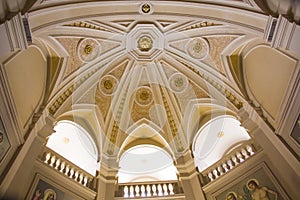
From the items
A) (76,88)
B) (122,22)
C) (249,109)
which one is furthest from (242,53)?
(76,88)

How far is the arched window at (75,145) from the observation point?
10672 mm

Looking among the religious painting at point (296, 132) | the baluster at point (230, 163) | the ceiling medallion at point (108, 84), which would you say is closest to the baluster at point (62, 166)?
the ceiling medallion at point (108, 84)

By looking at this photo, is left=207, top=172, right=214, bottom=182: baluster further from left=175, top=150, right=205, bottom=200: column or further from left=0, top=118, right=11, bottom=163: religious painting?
left=0, top=118, right=11, bottom=163: religious painting

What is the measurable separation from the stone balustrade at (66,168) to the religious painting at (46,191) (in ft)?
1.55

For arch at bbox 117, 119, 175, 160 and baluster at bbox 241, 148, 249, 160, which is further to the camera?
arch at bbox 117, 119, 175, 160

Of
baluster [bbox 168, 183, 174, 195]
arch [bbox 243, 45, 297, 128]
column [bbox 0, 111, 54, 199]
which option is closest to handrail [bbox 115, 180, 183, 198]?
baluster [bbox 168, 183, 174, 195]

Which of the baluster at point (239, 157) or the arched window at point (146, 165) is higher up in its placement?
the arched window at point (146, 165)

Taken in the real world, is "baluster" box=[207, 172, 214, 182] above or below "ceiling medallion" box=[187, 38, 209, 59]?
below

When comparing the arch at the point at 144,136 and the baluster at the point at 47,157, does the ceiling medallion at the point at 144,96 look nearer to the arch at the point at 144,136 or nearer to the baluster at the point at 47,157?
the arch at the point at 144,136

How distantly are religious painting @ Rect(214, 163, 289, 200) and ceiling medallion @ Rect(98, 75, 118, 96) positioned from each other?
5.71m

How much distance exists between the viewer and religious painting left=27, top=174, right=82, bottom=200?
25.1ft

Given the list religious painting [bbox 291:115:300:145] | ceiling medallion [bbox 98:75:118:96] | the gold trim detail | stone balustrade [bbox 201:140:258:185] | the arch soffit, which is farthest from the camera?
ceiling medallion [bbox 98:75:118:96]

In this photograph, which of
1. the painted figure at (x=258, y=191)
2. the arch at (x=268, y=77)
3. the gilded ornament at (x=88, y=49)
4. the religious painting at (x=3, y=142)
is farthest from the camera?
the gilded ornament at (x=88, y=49)

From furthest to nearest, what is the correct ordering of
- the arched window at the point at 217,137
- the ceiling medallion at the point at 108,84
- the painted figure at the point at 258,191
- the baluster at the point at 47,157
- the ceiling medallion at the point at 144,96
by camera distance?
the ceiling medallion at the point at 144,96 < the ceiling medallion at the point at 108,84 < the arched window at the point at 217,137 < the baluster at the point at 47,157 < the painted figure at the point at 258,191
